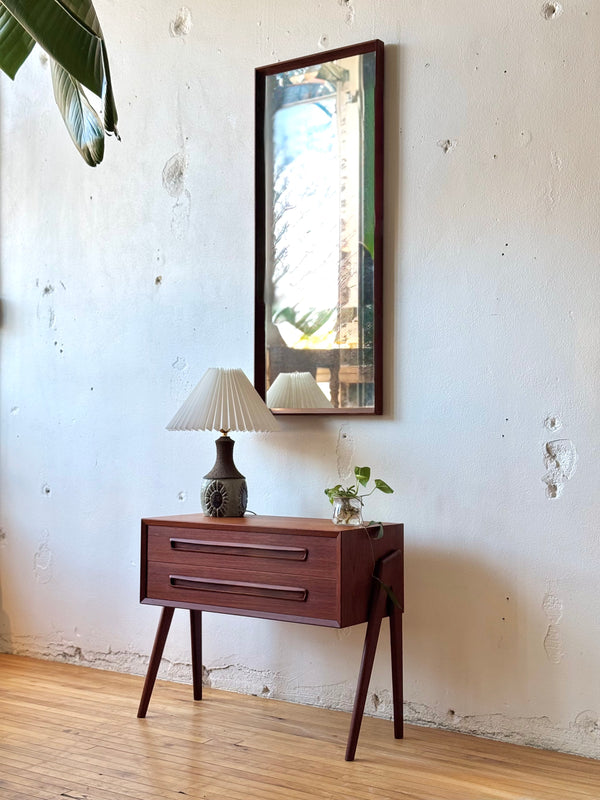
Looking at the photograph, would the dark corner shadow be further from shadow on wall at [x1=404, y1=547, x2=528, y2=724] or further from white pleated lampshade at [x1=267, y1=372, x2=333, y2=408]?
shadow on wall at [x1=404, y1=547, x2=528, y2=724]

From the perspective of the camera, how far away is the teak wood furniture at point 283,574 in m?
2.82

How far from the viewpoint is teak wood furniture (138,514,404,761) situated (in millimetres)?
2822

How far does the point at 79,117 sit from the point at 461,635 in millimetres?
2066

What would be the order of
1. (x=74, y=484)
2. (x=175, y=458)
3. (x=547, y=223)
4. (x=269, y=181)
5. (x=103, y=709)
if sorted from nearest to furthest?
(x=547, y=223)
(x=103, y=709)
(x=269, y=181)
(x=175, y=458)
(x=74, y=484)

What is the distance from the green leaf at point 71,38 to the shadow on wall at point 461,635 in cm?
198

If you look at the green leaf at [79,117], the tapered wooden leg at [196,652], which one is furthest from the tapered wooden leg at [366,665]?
the green leaf at [79,117]

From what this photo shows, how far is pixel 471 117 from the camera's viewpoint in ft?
10.3

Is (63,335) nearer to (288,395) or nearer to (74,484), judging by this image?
(74,484)

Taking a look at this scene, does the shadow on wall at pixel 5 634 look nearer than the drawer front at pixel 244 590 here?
No

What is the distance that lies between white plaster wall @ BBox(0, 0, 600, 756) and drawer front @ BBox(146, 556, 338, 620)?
0.52m

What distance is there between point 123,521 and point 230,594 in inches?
42.5

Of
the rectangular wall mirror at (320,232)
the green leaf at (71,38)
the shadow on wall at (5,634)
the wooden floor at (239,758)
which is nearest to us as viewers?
the green leaf at (71,38)

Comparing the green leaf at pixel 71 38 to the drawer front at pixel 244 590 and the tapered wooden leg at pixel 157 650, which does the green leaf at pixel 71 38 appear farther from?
the tapered wooden leg at pixel 157 650

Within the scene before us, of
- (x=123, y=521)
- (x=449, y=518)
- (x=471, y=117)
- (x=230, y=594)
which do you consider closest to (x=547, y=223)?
(x=471, y=117)
